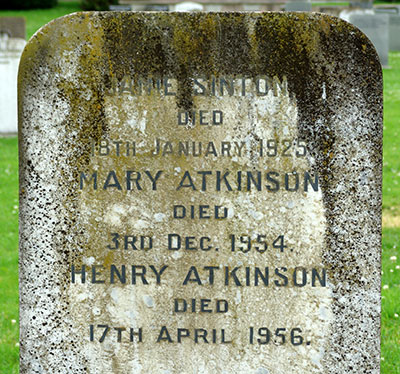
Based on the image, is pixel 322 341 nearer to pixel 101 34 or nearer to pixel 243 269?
pixel 243 269

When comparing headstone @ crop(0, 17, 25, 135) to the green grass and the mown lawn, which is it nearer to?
the mown lawn

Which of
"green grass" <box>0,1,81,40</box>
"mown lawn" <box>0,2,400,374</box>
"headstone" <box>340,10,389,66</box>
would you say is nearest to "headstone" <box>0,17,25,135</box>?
"mown lawn" <box>0,2,400,374</box>

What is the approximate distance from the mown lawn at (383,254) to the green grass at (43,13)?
2578 cm

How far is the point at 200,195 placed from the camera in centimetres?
286

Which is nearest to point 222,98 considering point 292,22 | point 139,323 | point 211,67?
point 211,67

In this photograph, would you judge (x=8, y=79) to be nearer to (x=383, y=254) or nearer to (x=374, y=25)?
(x=383, y=254)

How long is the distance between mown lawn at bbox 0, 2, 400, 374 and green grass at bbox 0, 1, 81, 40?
2578 centimetres

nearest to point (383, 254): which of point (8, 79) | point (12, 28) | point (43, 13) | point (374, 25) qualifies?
point (8, 79)

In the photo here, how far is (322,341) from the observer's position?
291 cm

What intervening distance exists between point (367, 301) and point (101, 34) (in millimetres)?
1587

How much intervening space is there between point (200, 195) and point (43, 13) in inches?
1527

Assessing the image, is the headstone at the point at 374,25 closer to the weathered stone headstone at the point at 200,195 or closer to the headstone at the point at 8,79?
the headstone at the point at 8,79

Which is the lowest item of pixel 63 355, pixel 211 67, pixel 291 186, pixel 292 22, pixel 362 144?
pixel 63 355

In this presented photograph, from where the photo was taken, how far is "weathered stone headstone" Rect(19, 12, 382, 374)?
9.20ft
